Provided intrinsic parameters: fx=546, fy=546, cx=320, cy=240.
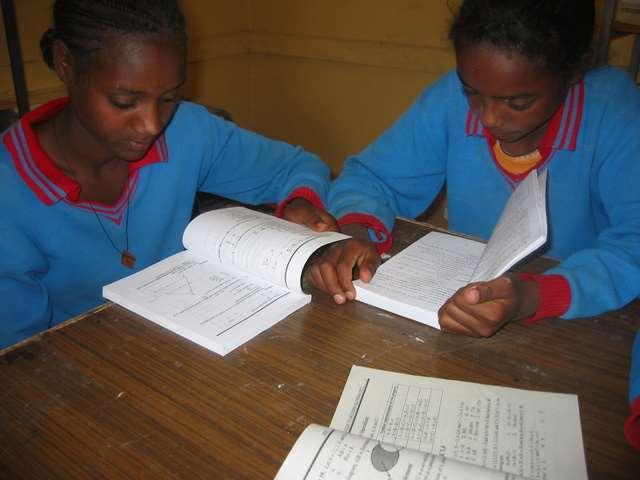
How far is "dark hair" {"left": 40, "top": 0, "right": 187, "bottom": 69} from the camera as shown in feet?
2.74

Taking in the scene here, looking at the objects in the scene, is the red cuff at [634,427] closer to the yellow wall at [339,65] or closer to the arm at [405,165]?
the arm at [405,165]

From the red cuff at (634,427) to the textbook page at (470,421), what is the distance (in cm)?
5

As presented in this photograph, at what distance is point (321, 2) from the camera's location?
2.63 m

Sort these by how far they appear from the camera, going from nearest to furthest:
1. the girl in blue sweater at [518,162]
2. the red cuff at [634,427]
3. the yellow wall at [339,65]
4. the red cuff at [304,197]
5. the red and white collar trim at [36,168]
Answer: the red cuff at [634,427], the girl in blue sweater at [518,162], the red and white collar trim at [36,168], the red cuff at [304,197], the yellow wall at [339,65]

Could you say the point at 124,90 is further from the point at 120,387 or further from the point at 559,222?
the point at 559,222

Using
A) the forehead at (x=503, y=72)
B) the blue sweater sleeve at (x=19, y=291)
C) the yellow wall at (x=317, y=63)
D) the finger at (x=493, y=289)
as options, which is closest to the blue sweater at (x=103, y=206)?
the blue sweater sleeve at (x=19, y=291)

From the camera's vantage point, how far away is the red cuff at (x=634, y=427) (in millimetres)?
577

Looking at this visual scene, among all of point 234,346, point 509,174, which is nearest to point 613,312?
point 509,174

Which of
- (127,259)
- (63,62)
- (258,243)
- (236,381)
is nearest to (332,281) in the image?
(258,243)

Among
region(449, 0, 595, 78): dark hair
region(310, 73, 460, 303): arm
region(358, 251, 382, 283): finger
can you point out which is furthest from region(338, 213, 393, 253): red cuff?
region(449, 0, 595, 78): dark hair

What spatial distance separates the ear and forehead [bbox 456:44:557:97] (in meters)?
0.65

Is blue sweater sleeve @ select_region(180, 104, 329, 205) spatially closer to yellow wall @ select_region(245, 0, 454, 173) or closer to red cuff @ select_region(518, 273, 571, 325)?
red cuff @ select_region(518, 273, 571, 325)

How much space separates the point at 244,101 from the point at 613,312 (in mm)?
2560

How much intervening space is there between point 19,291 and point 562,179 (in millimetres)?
995
